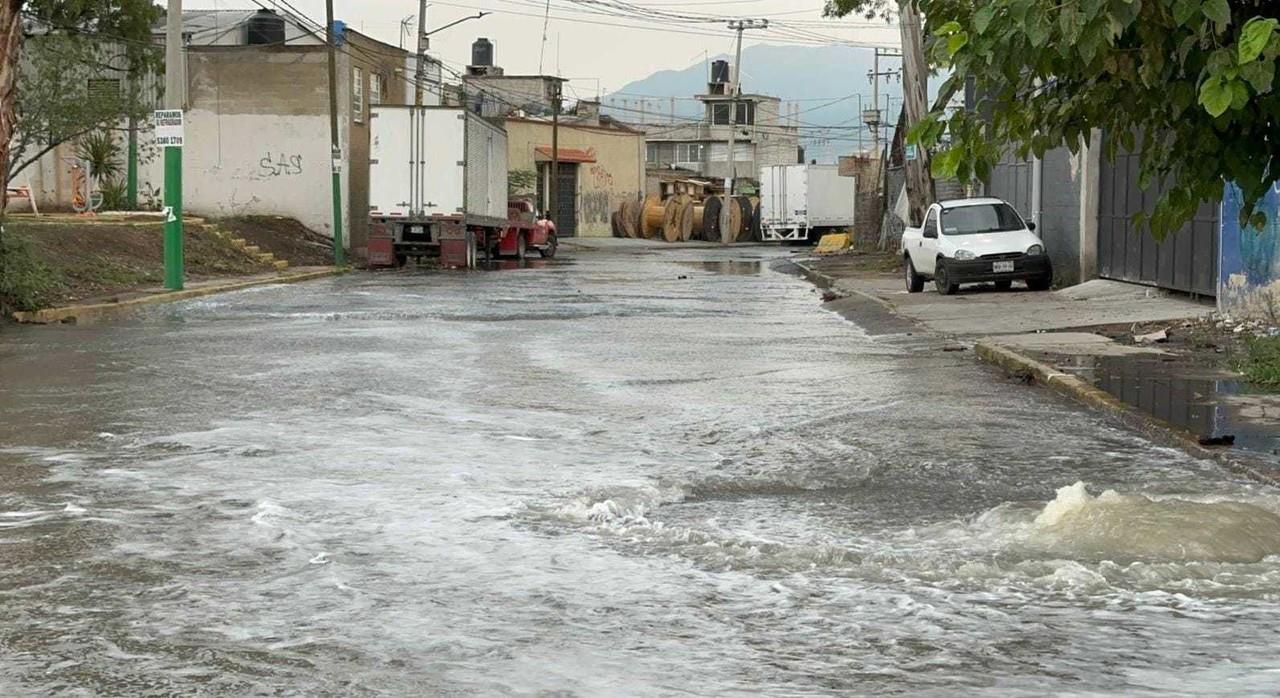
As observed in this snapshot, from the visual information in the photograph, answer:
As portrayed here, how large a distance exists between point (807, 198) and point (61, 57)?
42.2 meters

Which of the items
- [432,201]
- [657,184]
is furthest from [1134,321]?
[657,184]

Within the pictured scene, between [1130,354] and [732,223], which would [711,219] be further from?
[1130,354]

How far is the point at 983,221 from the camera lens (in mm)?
27859

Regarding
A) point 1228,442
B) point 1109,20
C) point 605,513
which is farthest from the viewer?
point 1228,442

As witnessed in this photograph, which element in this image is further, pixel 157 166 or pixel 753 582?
pixel 157 166

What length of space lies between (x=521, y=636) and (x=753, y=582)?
1.17 m

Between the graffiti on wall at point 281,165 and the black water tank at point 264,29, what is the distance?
7.90 meters

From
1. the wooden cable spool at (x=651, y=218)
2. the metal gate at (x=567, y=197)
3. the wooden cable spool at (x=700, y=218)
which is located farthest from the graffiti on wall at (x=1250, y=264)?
the metal gate at (x=567, y=197)

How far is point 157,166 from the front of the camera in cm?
4859

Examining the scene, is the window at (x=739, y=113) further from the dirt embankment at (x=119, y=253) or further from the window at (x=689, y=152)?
the dirt embankment at (x=119, y=253)

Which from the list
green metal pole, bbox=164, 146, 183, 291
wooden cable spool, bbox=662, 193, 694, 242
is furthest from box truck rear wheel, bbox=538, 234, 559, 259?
green metal pole, bbox=164, 146, 183, 291

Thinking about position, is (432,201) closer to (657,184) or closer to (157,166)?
(157,166)

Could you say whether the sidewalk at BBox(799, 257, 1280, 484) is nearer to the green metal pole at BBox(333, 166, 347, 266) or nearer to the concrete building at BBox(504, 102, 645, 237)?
the green metal pole at BBox(333, 166, 347, 266)

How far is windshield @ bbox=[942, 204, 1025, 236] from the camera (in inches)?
1091
